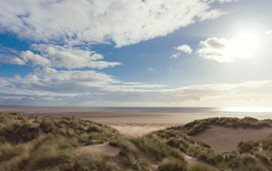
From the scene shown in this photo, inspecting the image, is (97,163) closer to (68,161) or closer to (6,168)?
(68,161)

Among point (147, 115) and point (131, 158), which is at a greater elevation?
point (131, 158)

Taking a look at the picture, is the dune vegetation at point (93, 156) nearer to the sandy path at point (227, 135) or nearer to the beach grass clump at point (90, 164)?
the beach grass clump at point (90, 164)

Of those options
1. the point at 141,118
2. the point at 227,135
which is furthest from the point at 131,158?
the point at 141,118

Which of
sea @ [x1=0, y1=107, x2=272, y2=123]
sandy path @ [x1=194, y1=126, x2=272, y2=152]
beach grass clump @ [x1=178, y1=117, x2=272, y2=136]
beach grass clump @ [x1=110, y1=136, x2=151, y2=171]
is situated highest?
beach grass clump @ [x1=110, y1=136, x2=151, y2=171]

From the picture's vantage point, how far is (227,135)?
1702 cm

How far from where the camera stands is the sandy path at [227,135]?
15.2 meters

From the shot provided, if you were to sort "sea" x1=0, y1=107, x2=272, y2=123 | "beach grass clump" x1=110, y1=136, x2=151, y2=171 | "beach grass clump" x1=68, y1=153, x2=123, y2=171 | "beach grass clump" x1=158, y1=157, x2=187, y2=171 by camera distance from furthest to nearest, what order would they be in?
"sea" x1=0, y1=107, x2=272, y2=123
"beach grass clump" x1=158, y1=157, x2=187, y2=171
"beach grass clump" x1=110, y1=136, x2=151, y2=171
"beach grass clump" x1=68, y1=153, x2=123, y2=171

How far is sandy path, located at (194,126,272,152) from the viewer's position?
15212 mm

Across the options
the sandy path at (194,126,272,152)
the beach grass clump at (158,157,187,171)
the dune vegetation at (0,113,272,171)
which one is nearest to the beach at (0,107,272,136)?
the sandy path at (194,126,272,152)

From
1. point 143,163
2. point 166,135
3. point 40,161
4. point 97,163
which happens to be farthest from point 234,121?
point 40,161

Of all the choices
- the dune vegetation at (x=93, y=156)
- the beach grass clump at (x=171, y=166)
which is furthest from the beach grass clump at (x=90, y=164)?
the beach grass clump at (x=171, y=166)

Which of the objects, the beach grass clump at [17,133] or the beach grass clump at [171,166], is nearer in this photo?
the beach grass clump at [171,166]

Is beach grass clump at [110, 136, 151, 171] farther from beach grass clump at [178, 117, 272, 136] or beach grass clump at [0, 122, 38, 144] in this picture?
beach grass clump at [178, 117, 272, 136]

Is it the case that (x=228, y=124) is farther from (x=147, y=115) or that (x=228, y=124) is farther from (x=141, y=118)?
(x=147, y=115)
